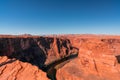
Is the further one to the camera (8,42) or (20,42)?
(20,42)

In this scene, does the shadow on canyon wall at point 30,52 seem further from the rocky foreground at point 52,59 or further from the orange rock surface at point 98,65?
the orange rock surface at point 98,65

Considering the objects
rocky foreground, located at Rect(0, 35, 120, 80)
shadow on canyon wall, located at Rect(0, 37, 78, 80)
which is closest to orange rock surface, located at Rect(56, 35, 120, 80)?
rocky foreground, located at Rect(0, 35, 120, 80)

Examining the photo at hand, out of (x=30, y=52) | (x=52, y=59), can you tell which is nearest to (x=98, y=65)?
(x=52, y=59)

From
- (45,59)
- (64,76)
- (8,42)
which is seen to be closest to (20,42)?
(8,42)

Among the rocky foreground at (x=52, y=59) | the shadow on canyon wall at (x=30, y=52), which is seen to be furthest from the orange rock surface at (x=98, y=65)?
the shadow on canyon wall at (x=30, y=52)

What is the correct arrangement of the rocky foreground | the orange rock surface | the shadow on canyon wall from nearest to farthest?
the rocky foreground < the orange rock surface < the shadow on canyon wall

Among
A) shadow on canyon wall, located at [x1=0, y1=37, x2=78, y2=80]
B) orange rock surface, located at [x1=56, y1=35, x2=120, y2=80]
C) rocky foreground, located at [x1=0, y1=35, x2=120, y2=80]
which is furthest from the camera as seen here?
shadow on canyon wall, located at [x1=0, y1=37, x2=78, y2=80]

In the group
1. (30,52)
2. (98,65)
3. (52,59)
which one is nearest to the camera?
(98,65)

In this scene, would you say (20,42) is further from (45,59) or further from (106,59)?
(106,59)

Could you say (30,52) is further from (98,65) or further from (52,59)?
(98,65)

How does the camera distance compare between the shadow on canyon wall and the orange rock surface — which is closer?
the orange rock surface

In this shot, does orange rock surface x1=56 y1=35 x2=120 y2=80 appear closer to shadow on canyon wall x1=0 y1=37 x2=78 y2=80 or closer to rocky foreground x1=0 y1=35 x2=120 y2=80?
rocky foreground x1=0 y1=35 x2=120 y2=80
